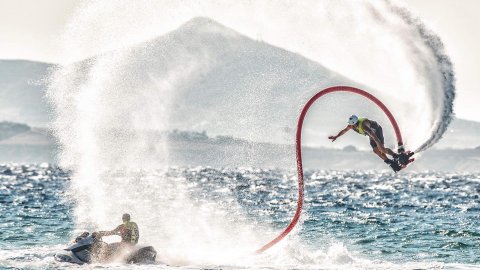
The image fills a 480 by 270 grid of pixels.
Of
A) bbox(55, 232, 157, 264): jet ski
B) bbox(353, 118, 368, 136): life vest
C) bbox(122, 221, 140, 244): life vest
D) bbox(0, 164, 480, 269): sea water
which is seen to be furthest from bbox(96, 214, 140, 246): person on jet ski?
bbox(353, 118, 368, 136): life vest

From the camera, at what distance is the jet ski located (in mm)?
33531

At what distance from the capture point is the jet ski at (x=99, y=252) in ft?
110

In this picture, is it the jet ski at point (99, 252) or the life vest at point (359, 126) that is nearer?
the life vest at point (359, 126)

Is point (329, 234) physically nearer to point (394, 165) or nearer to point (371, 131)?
point (371, 131)

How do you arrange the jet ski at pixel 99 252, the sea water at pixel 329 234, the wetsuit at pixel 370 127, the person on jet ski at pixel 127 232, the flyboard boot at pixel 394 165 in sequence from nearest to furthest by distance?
the flyboard boot at pixel 394 165, the wetsuit at pixel 370 127, the jet ski at pixel 99 252, the person on jet ski at pixel 127 232, the sea water at pixel 329 234

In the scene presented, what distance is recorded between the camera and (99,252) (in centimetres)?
3378

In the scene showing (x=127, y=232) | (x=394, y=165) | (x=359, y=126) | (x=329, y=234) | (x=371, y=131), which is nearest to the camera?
(x=394, y=165)

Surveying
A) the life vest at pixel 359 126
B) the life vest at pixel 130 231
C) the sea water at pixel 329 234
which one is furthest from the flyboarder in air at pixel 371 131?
the life vest at pixel 130 231

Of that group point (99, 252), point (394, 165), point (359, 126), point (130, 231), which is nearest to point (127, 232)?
point (130, 231)

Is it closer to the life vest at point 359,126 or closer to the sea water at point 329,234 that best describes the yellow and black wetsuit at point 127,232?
the sea water at point 329,234

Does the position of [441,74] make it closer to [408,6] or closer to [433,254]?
[408,6]

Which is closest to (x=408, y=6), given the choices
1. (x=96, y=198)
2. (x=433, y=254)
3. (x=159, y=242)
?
(x=433, y=254)

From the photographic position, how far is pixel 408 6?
29641 millimetres

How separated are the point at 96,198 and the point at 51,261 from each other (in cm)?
3411
